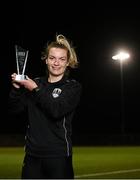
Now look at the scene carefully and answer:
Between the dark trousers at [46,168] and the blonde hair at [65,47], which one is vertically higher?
the blonde hair at [65,47]

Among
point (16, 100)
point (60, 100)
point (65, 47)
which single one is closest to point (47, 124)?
point (60, 100)

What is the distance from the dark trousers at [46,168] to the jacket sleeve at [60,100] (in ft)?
1.19

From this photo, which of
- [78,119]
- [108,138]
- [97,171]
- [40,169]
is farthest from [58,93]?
[78,119]

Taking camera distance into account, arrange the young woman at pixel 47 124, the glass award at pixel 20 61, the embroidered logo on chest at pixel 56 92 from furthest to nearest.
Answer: the embroidered logo on chest at pixel 56 92 < the young woman at pixel 47 124 < the glass award at pixel 20 61

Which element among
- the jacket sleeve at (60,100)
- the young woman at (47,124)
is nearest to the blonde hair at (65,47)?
the young woman at (47,124)

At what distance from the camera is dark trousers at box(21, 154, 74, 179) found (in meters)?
4.28

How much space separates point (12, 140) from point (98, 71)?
46.7 metres

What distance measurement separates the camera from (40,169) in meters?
4.29

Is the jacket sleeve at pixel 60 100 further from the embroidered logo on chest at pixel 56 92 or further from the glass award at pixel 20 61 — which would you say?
the glass award at pixel 20 61

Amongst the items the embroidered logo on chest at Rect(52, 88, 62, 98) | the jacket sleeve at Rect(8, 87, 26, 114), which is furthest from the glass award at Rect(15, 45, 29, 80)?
the embroidered logo on chest at Rect(52, 88, 62, 98)

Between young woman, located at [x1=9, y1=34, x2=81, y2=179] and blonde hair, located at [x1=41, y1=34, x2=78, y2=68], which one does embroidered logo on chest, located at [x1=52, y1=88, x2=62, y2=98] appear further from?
blonde hair, located at [x1=41, y1=34, x2=78, y2=68]

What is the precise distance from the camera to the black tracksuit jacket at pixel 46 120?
424cm

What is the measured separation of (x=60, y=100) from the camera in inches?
169

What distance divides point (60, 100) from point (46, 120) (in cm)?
19
